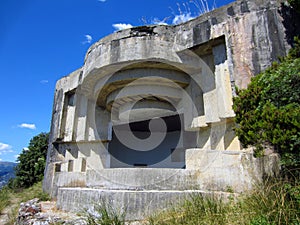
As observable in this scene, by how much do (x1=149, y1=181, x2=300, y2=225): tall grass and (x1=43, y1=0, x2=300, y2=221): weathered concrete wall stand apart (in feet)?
4.38

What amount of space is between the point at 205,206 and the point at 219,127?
161 inches

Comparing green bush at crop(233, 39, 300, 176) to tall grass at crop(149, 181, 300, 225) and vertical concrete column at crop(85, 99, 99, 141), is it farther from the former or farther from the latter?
vertical concrete column at crop(85, 99, 99, 141)

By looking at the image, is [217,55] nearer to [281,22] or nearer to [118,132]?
[281,22]

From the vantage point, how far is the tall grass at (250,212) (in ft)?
9.81

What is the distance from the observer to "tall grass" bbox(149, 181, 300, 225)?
299 cm

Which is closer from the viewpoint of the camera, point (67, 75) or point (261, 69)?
point (261, 69)

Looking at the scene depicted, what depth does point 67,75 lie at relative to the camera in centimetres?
1234

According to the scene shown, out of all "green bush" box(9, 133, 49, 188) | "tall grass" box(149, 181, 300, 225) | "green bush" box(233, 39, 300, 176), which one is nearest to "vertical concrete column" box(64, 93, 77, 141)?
"green bush" box(9, 133, 49, 188)

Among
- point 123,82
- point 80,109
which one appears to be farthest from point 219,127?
point 80,109

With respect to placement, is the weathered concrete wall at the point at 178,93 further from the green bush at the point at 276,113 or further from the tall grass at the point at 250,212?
the tall grass at the point at 250,212

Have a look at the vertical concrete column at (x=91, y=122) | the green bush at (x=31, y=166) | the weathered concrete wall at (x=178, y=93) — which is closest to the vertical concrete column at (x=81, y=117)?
the weathered concrete wall at (x=178, y=93)

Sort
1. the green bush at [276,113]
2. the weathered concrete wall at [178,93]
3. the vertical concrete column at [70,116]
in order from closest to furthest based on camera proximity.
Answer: the green bush at [276,113] → the weathered concrete wall at [178,93] → the vertical concrete column at [70,116]

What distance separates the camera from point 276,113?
395cm

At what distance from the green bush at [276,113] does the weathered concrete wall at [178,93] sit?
0.98 metres
